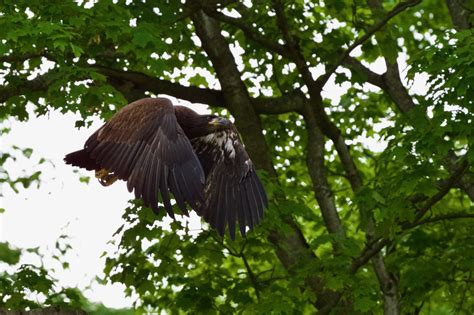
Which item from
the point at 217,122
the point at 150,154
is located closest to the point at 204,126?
the point at 217,122

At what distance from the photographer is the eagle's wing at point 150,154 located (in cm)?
821

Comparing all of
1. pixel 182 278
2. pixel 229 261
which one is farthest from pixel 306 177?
pixel 182 278

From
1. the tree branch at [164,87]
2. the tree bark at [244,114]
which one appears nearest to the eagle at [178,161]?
the tree branch at [164,87]

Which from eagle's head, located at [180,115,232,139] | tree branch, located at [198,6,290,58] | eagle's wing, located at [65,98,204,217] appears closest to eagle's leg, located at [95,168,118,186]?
eagle's wing, located at [65,98,204,217]

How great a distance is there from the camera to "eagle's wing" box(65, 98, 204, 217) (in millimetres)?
8211

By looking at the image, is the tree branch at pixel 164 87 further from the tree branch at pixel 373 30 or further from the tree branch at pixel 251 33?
the tree branch at pixel 373 30

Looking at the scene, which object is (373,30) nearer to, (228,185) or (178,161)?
(228,185)

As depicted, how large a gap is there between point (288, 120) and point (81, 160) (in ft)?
18.3

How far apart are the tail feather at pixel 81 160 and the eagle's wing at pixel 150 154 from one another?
23 cm

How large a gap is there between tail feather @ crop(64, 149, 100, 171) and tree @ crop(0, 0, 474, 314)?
689 millimetres

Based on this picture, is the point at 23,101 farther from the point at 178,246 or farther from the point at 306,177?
the point at 306,177

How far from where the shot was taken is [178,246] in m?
11.2

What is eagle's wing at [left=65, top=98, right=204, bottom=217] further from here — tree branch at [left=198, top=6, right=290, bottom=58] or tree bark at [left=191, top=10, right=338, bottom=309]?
tree bark at [left=191, top=10, right=338, bottom=309]

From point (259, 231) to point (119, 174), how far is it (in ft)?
8.58
